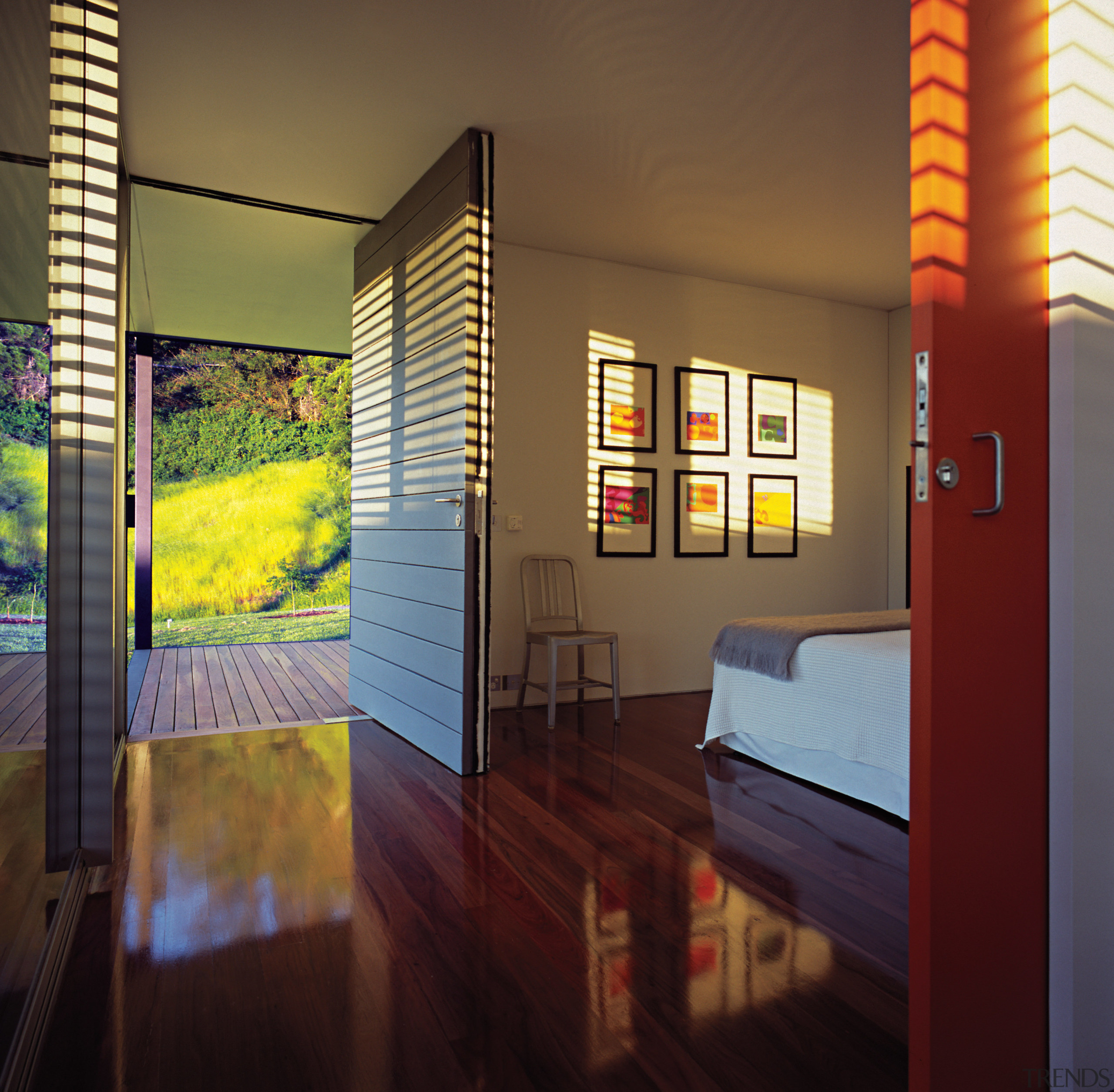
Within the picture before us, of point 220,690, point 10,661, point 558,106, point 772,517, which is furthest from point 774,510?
point 10,661

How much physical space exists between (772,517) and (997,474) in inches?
162

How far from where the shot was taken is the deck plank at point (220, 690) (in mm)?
4230

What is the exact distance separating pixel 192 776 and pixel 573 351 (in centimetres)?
298

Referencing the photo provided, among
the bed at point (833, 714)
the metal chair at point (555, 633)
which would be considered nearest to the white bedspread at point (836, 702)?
the bed at point (833, 714)

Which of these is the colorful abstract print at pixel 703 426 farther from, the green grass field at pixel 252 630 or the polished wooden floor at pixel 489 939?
the green grass field at pixel 252 630

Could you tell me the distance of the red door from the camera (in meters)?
1.24

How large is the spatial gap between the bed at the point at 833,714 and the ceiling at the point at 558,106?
207 centimetres

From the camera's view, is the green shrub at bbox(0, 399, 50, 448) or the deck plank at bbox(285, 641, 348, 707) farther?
the deck plank at bbox(285, 641, 348, 707)

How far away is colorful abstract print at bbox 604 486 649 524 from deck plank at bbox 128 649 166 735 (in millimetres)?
2738

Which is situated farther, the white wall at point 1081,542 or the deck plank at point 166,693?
the deck plank at point 166,693

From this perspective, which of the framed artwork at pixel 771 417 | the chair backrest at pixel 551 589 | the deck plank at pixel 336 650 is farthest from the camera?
the deck plank at pixel 336 650

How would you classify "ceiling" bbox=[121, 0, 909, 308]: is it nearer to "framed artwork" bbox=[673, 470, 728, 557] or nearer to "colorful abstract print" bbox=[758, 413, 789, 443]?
"colorful abstract print" bbox=[758, 413, 789, 443]

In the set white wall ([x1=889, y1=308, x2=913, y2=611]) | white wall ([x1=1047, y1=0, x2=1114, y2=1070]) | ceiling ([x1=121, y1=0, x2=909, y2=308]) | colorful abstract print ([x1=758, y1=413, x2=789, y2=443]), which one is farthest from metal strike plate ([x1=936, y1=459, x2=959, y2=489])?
white wall ([x1=889, y1=308, x2=913, y2=611])

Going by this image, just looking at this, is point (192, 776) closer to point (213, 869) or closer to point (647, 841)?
point (213, 869)
